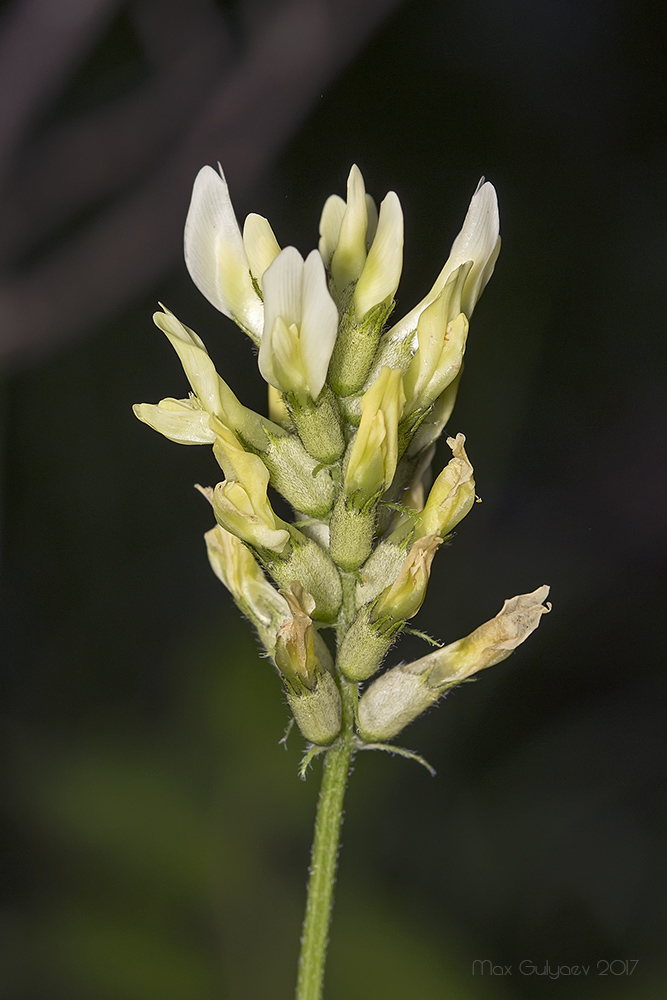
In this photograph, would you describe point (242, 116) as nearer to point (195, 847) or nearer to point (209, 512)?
point (209, 512)

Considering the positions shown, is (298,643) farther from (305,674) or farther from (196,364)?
(196,364)

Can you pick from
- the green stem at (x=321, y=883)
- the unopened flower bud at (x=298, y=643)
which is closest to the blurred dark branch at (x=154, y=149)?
the unopened flower bud at (x=298, y=643)

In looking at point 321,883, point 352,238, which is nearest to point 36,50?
point 352,238

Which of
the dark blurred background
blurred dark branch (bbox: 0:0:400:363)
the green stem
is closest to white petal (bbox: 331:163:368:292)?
the green stem

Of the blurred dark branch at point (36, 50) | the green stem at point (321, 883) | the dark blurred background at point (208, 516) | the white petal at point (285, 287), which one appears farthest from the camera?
the dark blurred background at point (208, 516)

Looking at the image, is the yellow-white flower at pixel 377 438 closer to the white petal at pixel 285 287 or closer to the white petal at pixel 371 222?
the white petal at pixel 285 287

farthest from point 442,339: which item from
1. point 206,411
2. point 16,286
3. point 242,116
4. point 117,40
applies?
point 117,40
